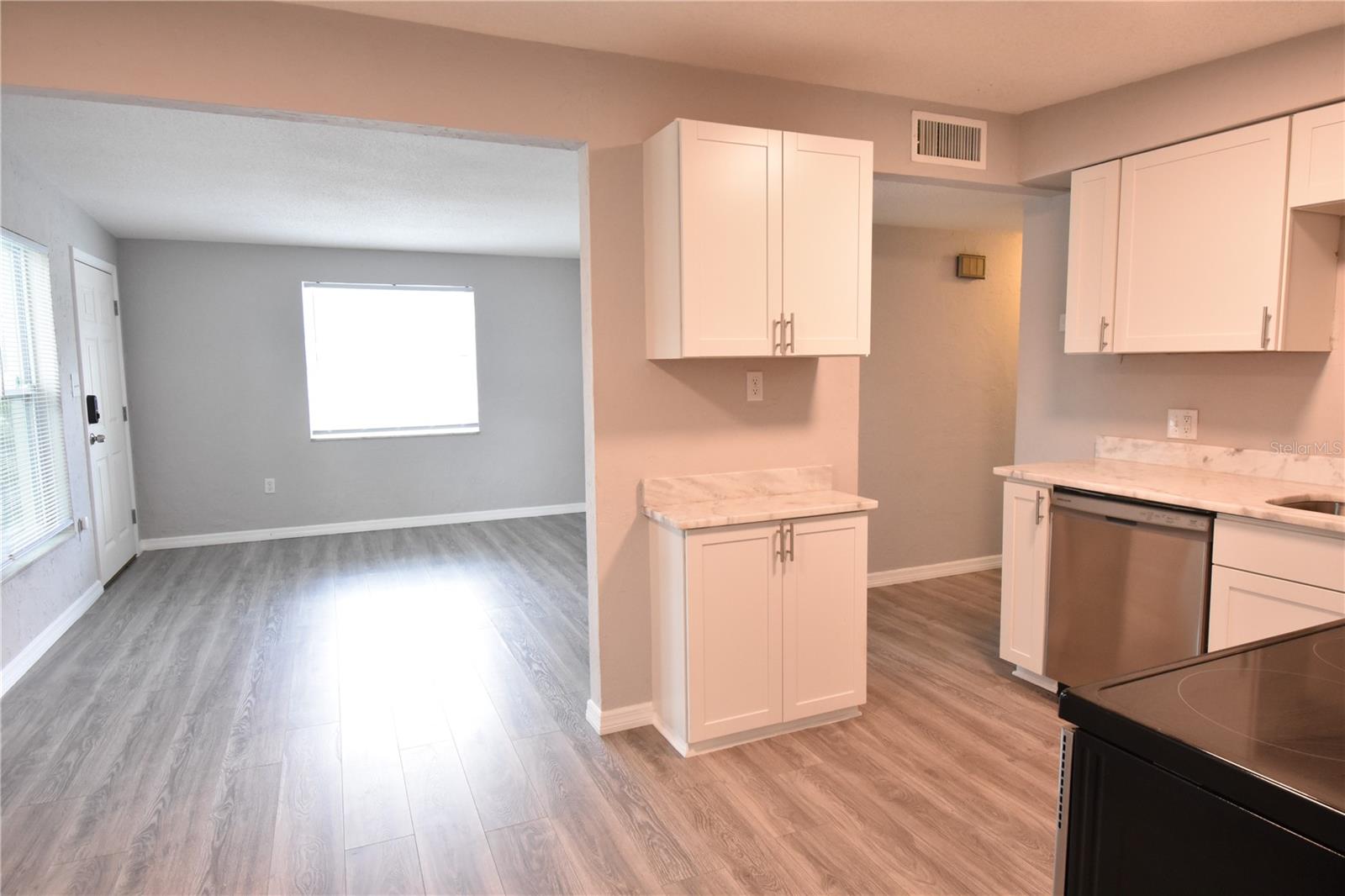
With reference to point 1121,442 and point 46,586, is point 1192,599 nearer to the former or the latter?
point 1121,442

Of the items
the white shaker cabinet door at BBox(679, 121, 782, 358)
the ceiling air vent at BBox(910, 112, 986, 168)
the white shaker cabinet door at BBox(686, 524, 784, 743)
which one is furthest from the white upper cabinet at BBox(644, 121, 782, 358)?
the ceiling air vent at BBox(910, 112, 986, 168)

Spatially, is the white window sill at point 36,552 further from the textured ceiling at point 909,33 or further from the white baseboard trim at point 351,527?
the textured ceiling at point 909,33

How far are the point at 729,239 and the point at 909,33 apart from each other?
890mm

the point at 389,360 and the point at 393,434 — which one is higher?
the point at 389,360

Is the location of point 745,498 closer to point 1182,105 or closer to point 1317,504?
point 1317,504

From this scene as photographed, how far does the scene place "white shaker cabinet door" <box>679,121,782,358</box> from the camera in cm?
261

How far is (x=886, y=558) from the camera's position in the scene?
193 inches

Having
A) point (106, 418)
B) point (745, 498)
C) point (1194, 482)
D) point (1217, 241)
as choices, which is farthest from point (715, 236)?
point (106, 418)

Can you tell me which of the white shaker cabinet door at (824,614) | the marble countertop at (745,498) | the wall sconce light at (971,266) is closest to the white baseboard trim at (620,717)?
the white shaker cabinet door at (824,614)

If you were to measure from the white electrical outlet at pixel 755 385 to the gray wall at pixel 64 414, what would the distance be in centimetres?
337

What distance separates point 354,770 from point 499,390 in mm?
4829

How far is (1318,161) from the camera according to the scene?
2598 mm

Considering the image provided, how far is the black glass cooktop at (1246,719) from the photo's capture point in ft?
2.59

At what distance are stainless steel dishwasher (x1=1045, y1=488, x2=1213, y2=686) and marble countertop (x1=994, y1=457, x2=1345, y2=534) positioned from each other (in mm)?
55
